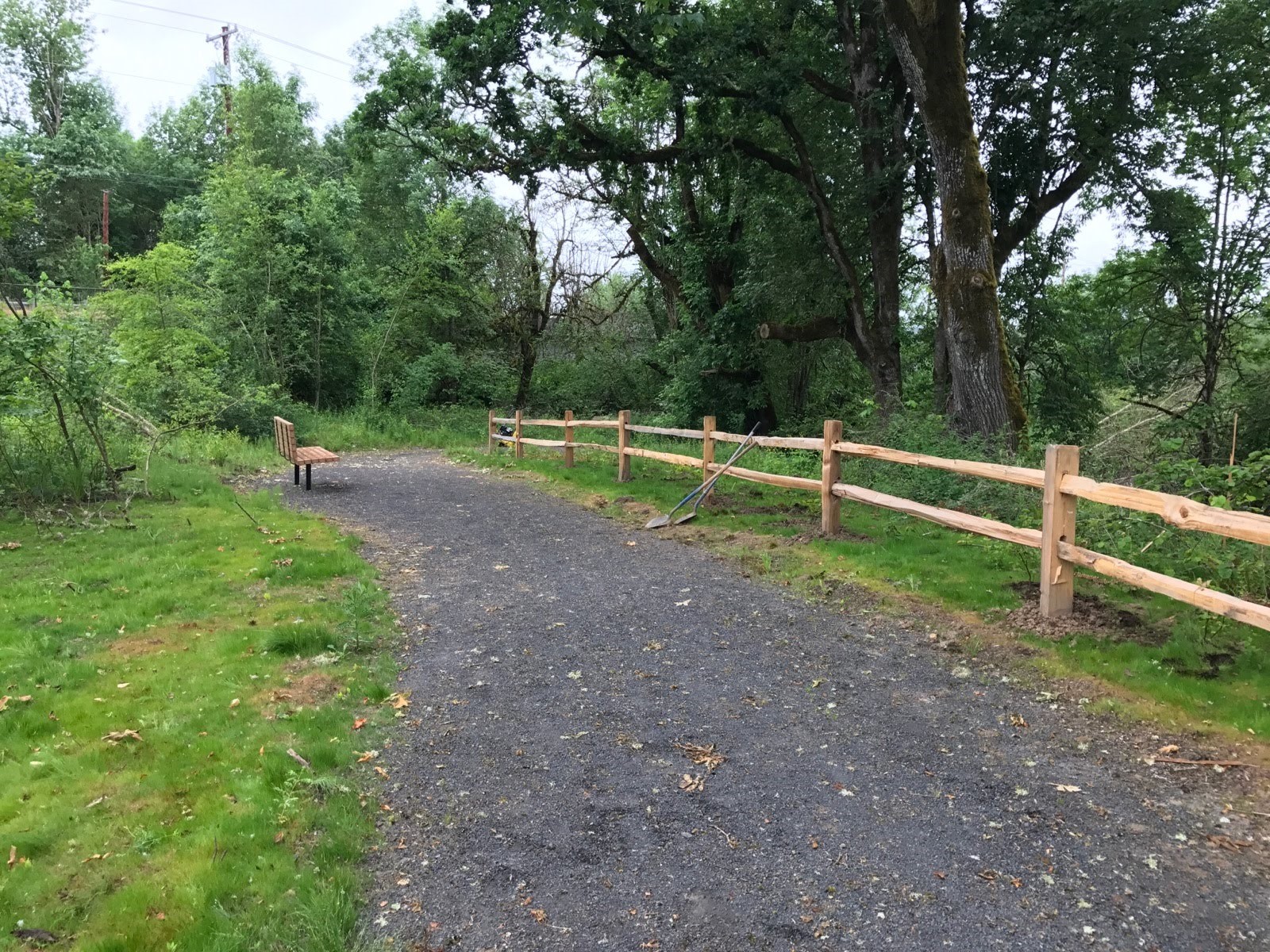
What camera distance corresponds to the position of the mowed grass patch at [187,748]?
2469 mm

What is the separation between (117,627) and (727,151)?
Answer: 11.9m

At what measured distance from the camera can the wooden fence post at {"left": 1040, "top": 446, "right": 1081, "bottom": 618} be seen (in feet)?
15.1

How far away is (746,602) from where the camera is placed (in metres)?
5.76

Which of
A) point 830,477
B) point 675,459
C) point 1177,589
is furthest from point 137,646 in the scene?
point 675,459

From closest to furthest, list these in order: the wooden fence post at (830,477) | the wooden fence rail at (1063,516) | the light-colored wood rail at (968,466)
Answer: the wooden fence rail at (1063,516)
the light-colored wood rail at (968,466)
the wooden fence post at (830,477)

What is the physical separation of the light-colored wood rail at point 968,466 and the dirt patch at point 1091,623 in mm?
821

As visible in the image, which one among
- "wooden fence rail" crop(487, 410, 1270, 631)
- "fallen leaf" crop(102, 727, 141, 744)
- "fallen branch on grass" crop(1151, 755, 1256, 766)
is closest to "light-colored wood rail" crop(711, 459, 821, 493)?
"wooden fence rail" crop(487, 410, 1270, 631)

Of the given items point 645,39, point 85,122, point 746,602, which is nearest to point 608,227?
point 645,39

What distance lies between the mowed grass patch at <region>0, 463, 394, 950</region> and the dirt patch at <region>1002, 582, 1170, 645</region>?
389 cm

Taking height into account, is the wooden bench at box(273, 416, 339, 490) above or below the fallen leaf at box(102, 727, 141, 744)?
above

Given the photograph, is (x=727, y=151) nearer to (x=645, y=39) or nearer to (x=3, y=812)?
(x=645, y=39)

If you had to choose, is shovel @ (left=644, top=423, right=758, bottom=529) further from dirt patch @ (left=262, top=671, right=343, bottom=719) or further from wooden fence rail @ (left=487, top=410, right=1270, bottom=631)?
dirt patch @ (left=262, top=671, right=343, bottom=719)

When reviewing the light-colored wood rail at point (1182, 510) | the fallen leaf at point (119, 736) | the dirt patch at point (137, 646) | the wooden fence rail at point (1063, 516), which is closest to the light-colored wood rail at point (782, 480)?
the wooden fence rail at point (1063, 516)

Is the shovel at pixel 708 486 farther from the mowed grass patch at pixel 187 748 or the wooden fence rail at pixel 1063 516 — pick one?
the mowed grass patch at pixel 187 748
